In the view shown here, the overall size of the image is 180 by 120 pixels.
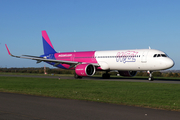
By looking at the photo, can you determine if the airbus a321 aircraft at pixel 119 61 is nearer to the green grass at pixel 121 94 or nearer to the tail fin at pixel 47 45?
the tail fin at pixel 47 45

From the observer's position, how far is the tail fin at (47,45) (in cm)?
4667

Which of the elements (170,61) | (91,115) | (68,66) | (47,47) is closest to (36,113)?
(91,115)

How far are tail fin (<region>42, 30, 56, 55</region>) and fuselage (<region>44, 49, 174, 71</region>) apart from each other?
315 inches

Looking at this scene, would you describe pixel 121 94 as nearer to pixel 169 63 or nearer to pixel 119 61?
pixel 169 63

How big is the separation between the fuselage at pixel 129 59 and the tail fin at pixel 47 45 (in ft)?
26.3

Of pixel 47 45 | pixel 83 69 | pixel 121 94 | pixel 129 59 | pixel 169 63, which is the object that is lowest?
pixel 121 94

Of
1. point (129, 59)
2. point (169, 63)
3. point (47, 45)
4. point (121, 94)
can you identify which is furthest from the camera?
point (47, 45)

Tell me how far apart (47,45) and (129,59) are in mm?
19829

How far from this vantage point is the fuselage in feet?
99.3

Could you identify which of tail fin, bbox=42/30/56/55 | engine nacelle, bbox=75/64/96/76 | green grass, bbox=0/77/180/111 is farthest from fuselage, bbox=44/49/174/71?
green grass, bbox=0/77/180/111

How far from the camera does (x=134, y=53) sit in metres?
32.4

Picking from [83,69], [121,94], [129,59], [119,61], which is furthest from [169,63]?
[121,94]

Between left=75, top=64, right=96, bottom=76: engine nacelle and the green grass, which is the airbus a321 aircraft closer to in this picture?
left=75, top=64, right=96, bottom=76: engine nacelle

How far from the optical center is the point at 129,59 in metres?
32.5
